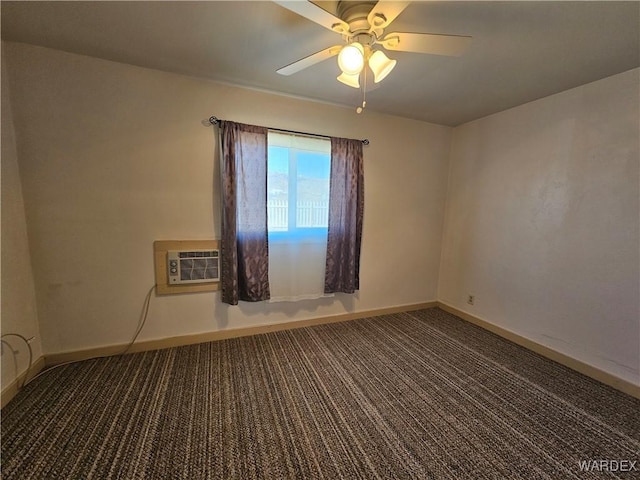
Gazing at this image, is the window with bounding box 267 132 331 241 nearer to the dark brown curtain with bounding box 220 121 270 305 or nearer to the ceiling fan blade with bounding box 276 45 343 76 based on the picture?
the dark brown curtain with bounding box 220 121 270 305

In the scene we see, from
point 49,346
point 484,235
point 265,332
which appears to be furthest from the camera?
point 484,235

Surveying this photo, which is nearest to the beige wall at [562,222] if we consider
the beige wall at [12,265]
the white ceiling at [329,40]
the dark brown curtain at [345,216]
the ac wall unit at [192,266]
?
the white ceiling at [329,40]

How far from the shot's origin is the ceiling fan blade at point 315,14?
3.43 feet

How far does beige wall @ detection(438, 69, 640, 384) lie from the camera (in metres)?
1.87

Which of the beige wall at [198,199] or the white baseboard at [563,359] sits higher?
the beige wall at [198,199]

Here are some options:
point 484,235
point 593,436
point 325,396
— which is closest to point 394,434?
point 325,396

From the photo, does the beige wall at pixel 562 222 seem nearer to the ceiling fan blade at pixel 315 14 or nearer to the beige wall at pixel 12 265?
the ceiling fan blade at pixel 315 14

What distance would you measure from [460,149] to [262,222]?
2579 mm

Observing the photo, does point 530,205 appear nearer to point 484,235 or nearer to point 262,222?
point 484,235

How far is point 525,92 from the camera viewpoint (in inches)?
86.8

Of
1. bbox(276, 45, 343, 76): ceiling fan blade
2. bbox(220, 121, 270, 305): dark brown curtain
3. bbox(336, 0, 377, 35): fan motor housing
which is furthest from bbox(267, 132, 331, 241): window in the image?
bbox(336, 0, 377, 35): fan motor housing

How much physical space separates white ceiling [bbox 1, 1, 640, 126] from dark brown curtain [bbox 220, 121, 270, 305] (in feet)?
1.63

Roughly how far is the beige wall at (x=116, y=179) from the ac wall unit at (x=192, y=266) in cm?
15

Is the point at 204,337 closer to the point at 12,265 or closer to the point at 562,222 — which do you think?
the point at 12,265
